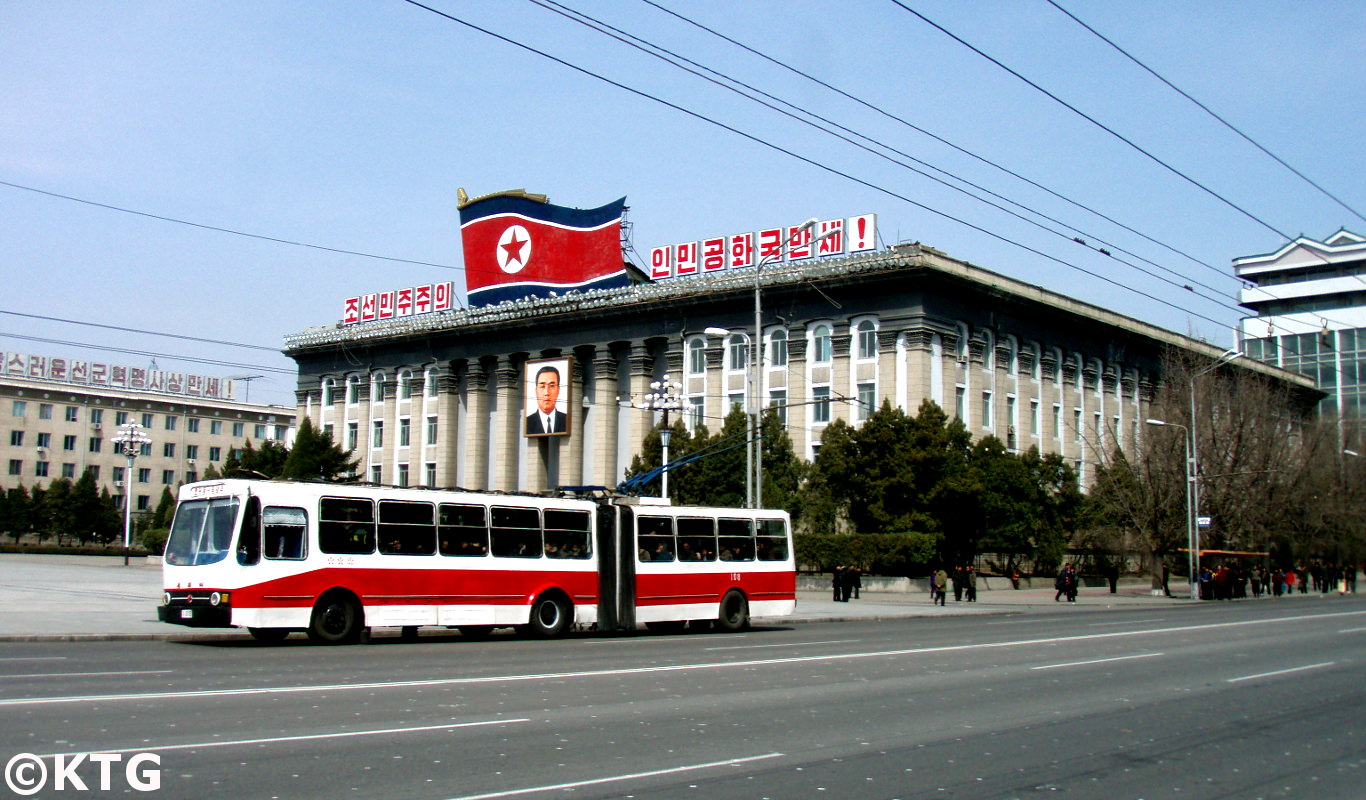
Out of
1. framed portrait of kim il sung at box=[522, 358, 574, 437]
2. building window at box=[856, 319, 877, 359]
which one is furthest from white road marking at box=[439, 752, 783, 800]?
framed portrait of kim il sung at box=[522, 358, 574, 437]

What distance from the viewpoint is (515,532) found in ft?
81.1

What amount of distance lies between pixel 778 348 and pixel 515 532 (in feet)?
144

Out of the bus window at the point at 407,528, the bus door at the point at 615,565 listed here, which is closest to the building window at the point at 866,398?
the bus door at the point at 615,565

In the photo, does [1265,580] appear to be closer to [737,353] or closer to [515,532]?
[737,353]

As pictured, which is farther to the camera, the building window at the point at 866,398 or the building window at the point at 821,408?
the building window at the point at 821,408

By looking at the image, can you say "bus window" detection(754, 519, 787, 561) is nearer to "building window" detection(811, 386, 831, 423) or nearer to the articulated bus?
the articulated bus

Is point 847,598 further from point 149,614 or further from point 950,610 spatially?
point 149,614

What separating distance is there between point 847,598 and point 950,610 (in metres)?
5.43

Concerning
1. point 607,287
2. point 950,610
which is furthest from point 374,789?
point 607,287

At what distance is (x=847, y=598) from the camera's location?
4591cm

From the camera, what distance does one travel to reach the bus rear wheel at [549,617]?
24828mm

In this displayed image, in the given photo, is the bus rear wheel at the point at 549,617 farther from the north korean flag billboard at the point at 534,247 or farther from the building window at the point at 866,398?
the north korean flag billboard at the point at 534,247

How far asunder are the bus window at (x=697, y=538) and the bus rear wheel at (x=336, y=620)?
25.7 feet

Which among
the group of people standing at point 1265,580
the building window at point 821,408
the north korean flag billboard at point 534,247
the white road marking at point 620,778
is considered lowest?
the group of people standing at point 1265,580
